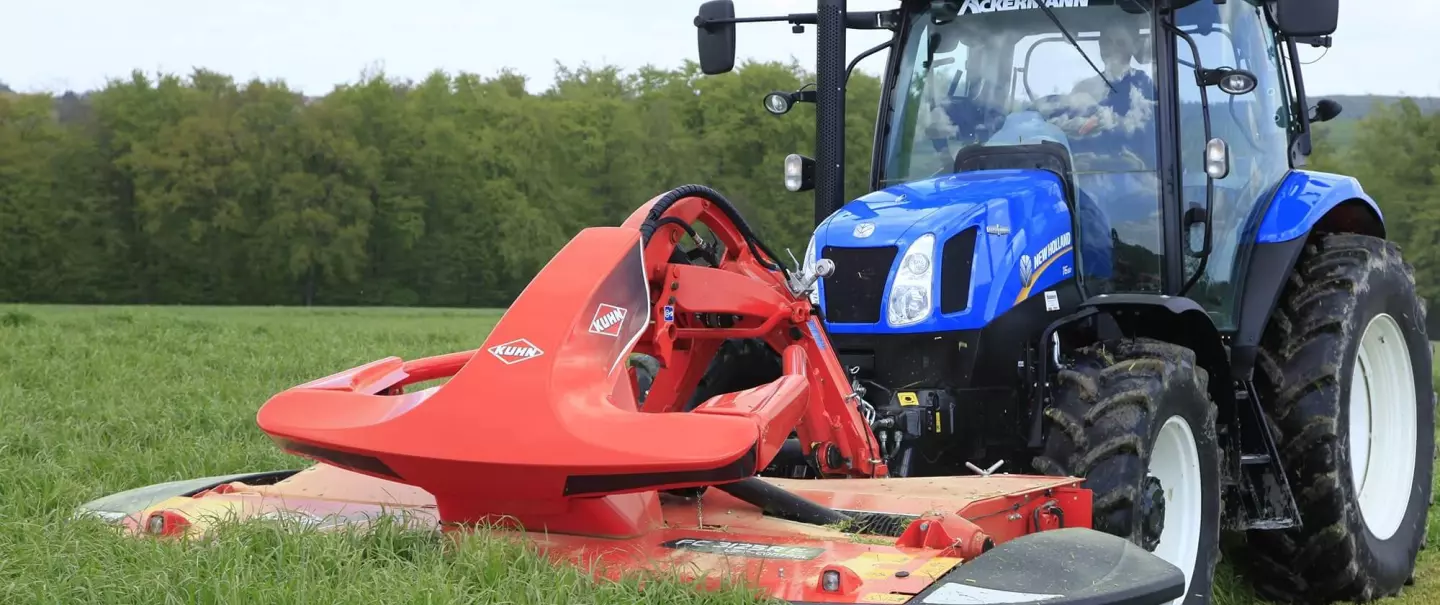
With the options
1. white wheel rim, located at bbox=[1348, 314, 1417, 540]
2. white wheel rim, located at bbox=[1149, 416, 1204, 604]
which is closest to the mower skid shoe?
white wheel rim, located at bbox=[1149, 416, 1204, 604]

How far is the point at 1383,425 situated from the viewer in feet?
20.4

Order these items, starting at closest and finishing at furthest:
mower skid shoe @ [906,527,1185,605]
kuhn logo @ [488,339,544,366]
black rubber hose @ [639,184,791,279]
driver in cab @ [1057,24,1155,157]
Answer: mower skid shoe @ [906,527,1185,605] < kuhn logo @ [488,339,544,366] < black rubber hose @ [639,184,791,279] < driver in cab @ [1057,24,1155,157]

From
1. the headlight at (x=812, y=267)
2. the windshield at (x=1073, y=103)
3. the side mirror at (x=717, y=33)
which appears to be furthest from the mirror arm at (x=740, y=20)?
the headlight at (x=812, y=267)

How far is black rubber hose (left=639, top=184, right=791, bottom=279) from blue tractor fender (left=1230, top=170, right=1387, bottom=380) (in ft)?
5.89

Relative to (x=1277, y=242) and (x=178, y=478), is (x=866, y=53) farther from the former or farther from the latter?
(x=178, y=478)

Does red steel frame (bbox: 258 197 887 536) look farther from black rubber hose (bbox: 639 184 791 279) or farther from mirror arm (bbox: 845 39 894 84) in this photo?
mirror arm (bbox: 845 39 894 84)

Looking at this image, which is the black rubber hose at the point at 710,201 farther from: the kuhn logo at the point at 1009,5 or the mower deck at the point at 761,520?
the kuhn logo at the point at 1009,5

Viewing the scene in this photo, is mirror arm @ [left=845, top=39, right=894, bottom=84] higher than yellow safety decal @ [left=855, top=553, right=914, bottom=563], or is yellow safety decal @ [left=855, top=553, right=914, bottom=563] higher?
mirror arm @ [left=845, top=39, right=894, bottom=84]

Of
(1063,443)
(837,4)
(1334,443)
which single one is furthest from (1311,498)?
(837,4)

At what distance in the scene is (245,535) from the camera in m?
3.82

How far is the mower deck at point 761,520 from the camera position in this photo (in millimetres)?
3490

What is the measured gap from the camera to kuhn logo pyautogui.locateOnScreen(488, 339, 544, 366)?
145 inches

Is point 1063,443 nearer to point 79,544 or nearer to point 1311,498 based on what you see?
point 1311,498

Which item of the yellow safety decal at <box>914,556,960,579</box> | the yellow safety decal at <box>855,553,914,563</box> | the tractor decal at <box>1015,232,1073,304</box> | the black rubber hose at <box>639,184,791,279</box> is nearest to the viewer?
the yellow safety decal at <box>914,556,960,579</box>
